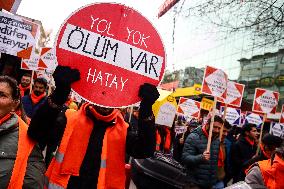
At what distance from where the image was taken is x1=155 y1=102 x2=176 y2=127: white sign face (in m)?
7.80

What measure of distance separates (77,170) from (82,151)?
15 centimetres

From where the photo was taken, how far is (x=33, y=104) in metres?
6.21

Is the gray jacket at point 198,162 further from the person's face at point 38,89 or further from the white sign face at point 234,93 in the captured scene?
the white sign face at point 234,93

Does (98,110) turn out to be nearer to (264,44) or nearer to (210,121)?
(210,121)

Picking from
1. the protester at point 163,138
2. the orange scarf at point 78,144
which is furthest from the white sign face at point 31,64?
the orange scarf at point 78,144

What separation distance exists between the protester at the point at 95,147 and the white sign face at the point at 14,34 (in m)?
3.39

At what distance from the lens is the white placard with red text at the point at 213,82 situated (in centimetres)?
746

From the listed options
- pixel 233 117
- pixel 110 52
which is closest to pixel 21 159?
pixel 110 52

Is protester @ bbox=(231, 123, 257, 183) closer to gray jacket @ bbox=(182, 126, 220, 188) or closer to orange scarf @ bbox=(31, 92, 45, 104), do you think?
gray jacket @ bbox=(182, 126, 220, 188)

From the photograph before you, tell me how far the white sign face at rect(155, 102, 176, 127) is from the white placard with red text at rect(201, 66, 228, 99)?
2.41 ft

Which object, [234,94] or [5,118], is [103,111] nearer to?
[5,118]

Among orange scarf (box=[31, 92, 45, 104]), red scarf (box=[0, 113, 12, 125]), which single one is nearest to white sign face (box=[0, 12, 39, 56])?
orange scarf (box=[31, 92, 45, 104])

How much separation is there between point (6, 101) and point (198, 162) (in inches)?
147

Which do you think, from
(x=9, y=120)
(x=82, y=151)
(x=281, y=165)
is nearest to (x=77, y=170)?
(x=82, y=151)
